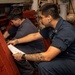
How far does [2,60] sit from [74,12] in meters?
3.11

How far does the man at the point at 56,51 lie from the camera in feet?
5.93

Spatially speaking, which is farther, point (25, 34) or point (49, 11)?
→ point (25, 34)

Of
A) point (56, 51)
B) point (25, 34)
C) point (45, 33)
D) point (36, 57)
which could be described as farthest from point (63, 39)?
point (25, 34)

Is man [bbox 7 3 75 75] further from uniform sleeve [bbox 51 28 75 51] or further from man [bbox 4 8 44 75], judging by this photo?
man [bbox 4 8 44 75]

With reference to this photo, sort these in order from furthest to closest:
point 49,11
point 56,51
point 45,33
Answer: point 45,33, point 49,11, point 56,51

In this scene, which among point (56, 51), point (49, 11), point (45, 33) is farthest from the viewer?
point (45, 33)

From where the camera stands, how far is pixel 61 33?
1855 mm

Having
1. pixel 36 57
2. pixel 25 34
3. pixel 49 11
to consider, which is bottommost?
pixel 36 57

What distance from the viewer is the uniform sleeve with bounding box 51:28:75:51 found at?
5.88 ft

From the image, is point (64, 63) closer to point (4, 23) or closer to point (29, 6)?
point (4, 23)

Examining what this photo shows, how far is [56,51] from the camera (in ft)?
5.86

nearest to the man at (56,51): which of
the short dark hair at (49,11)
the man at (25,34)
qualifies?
the short dark hair at (49,11)

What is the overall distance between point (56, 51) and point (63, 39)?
0.14 metres

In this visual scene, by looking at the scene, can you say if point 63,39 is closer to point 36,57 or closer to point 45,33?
→ point 36,57
